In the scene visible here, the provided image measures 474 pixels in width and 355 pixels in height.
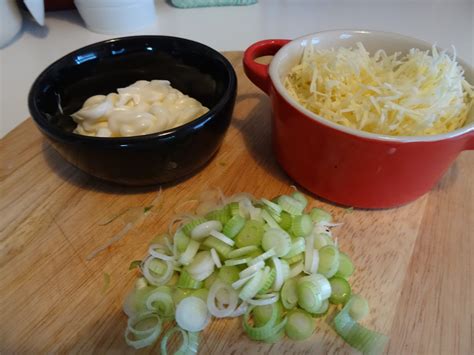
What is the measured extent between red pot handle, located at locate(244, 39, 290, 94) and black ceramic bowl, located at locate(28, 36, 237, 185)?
0.15 feet

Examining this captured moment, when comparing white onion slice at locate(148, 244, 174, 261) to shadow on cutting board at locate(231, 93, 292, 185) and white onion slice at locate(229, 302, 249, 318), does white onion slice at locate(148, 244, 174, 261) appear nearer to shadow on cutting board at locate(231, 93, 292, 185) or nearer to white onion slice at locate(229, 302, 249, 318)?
white onion slice at locate(229, 302, 249, 318)

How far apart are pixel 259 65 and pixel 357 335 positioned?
61 cm

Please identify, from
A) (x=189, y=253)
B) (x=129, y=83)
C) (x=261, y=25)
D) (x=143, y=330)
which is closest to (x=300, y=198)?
(x=189, y=253)

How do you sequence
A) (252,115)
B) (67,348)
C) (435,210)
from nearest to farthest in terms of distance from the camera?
(67,348) < (435,210) < (252,115)

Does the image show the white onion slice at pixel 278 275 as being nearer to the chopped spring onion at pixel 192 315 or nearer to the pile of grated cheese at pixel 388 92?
the chopped spring onion at pixel 192 315

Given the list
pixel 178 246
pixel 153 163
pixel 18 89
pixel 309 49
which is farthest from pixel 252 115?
pixel 18 89

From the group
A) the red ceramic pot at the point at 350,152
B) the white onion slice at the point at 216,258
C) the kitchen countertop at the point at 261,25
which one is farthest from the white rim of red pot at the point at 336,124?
the kitchen countertop at the point at 261,25

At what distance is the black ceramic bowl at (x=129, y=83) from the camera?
786 mm

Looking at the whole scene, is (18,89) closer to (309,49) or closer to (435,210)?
(309,49)

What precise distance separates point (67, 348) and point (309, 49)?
798 mm

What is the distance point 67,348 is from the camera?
2.11 feet

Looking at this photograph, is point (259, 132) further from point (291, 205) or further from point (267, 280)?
point (267, 280)

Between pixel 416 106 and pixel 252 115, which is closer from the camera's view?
pixel 416 106

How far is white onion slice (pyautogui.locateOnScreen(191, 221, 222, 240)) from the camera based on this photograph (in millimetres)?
741
